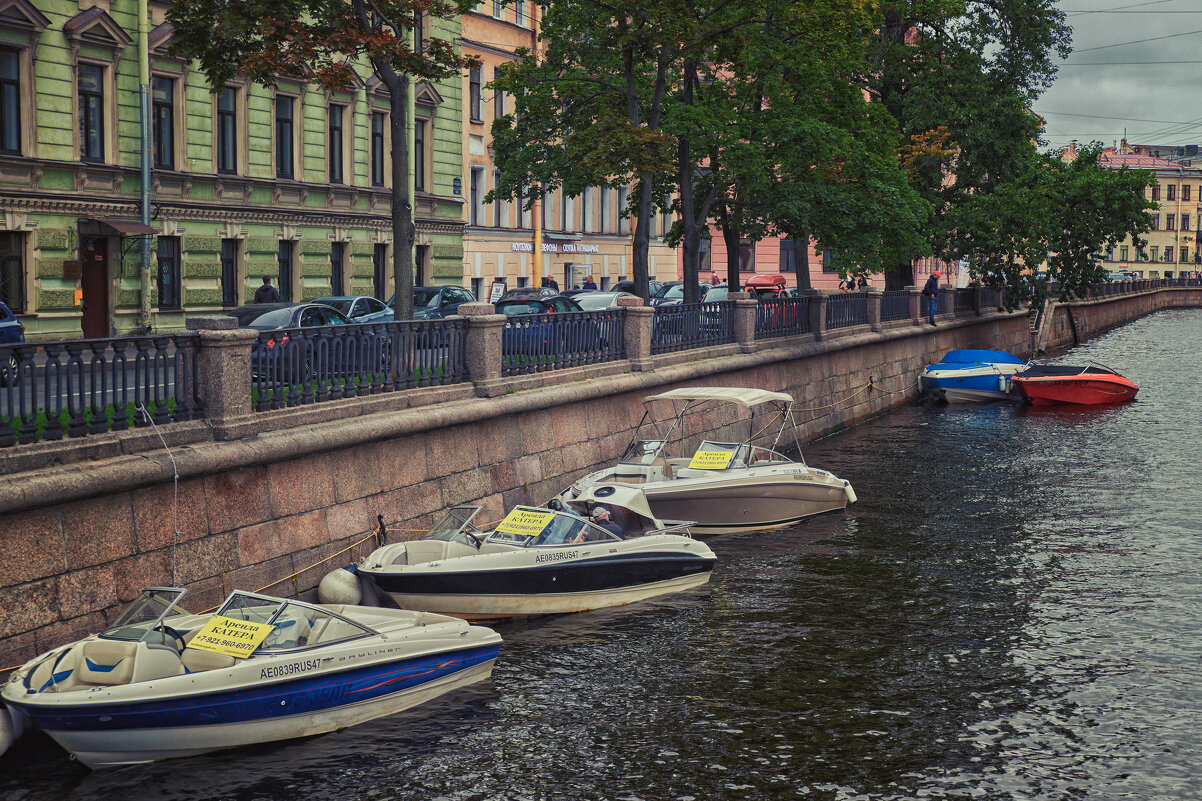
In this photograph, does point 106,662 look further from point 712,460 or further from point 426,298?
point 426,298

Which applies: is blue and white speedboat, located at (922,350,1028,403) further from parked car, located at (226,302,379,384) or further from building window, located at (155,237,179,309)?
parked car, located at (226,302,379,384)

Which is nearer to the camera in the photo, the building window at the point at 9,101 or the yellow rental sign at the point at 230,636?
the yellow rental sign at the point at 230,636

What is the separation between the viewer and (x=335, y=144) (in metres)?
36.1

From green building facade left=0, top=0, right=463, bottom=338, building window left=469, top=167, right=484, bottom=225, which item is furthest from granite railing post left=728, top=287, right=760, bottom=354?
building window left=469, top=167, right=484, bottom=225

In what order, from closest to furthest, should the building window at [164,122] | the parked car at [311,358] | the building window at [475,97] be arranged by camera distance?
the parked car at [311,358] → the building window at [164,122] → the building window at [475,97]

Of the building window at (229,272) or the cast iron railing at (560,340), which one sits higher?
the building window at (229,272)

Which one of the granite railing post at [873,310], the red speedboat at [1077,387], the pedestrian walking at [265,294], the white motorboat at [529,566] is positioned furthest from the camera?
the red speedboat at [1077,387]

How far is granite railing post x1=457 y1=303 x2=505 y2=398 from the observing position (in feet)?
54.3

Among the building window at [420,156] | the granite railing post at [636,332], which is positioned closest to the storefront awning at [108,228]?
the building window at [420,156]

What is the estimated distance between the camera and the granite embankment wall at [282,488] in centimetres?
1043

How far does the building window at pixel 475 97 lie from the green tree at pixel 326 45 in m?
29.1

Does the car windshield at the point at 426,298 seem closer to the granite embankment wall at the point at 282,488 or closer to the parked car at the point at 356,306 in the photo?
the parked car at the point at 356,306

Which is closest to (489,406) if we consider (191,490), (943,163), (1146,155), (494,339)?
(494,339)

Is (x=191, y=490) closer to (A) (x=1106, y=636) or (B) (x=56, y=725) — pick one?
(B) (x=56, y=725)
